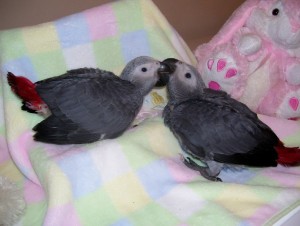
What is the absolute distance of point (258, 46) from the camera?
100 cm

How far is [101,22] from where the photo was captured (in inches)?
40.1

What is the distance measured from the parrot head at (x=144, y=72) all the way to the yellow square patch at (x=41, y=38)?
0.71 ft

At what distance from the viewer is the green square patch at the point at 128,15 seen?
1048 millimetres

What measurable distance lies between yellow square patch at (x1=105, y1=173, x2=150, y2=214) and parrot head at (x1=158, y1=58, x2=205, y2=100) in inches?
10.3

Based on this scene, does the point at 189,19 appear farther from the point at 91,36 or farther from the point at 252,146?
the point at 252,146

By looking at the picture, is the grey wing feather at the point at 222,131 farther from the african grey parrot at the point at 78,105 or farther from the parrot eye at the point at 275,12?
the parrot eye at the point at 275,12

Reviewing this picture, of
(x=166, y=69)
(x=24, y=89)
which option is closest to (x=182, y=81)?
(x=166, y=69)

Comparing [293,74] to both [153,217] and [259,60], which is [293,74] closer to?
[259,60]

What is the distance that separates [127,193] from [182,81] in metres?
0.33

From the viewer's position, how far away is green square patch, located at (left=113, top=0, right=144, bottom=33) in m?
1.05

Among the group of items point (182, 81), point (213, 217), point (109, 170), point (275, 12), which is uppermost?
point (275, 12)

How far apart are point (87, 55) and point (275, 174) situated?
0.61m

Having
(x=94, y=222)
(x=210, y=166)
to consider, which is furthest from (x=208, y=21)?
(x=94, y=222)

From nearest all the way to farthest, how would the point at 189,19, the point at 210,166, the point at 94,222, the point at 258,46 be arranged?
the point at 94,222
the point at 210,166
the point at 258,46
the point at 189,19
